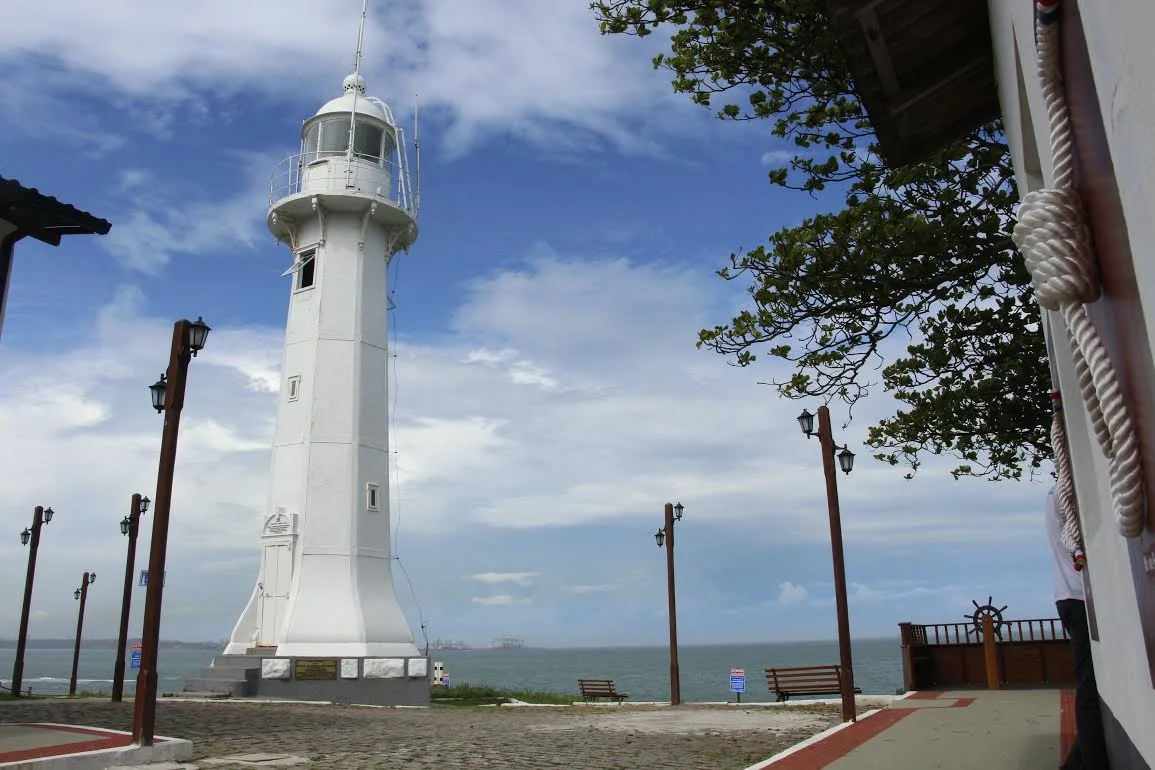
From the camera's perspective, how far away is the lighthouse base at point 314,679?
71.6ft

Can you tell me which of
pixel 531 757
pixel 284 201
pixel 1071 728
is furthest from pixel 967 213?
pixel 284 201

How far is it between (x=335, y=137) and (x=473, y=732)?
19.0 m

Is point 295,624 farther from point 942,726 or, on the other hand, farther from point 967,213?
point 967,213

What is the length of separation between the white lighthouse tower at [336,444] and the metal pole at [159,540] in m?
11.9

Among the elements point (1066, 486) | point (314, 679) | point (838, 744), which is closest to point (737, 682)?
point (314, 679)

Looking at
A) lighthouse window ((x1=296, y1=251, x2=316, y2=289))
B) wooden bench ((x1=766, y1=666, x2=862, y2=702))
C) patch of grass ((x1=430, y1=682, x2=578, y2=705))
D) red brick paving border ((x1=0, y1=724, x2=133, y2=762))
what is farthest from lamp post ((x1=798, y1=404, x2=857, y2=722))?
lighthouse window ((x1=296, y1=251, x2=316, y2=289))

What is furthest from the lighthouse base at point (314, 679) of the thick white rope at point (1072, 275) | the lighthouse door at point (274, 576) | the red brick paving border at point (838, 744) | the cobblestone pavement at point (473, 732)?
the thick white rope at point (1072, 275)

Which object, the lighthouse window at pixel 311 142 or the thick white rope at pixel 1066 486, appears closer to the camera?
the thick white rope at pixel 1066 486

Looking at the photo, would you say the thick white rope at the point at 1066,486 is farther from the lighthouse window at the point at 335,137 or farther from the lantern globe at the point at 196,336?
the lighthouse window at the point at 335,137

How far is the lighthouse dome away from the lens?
1045 inches

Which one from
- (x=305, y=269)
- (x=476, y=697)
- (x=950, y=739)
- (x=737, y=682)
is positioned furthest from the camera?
(x=476, y=697)

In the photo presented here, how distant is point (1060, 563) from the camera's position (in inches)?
225

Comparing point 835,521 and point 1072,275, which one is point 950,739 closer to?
point 835,521

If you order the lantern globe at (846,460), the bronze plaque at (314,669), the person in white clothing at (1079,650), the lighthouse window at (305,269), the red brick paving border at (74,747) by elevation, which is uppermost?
the lighthouse window at (305,269)
